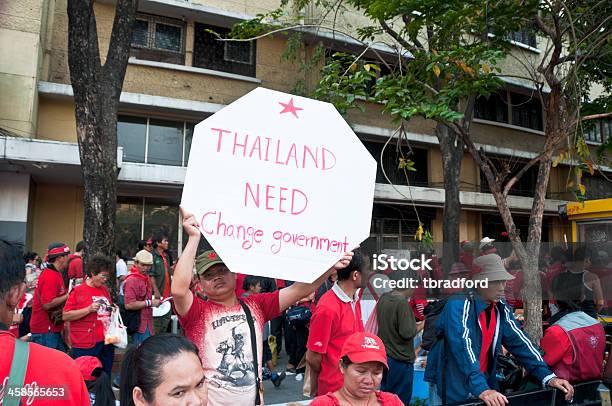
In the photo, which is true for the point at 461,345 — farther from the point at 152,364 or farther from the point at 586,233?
the point at 586,233

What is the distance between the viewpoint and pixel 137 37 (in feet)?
43.9

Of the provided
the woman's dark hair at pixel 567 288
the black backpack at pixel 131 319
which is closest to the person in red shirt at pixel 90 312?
the black backpack at pixel 131 319

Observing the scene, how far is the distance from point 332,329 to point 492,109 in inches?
698

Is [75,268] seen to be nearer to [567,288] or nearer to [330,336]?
[330,336]

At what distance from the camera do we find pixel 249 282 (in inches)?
274

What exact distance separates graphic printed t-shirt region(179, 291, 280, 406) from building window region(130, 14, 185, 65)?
1262 centimetres

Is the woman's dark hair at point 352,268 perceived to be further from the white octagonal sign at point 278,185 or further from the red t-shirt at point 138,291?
the red t-shirt at point 138,291

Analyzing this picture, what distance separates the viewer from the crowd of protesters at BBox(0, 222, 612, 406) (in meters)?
1.59

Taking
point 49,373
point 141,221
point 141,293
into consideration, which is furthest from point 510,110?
point 49,373

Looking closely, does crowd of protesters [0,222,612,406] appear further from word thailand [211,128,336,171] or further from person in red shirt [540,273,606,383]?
word thailand [211,128,336,171]

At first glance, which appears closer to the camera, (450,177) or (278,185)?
(278,185)

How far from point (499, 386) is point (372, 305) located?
1.42m

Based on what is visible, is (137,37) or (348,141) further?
(137,37)

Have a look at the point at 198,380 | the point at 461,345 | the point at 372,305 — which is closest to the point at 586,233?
the point at 372,305
